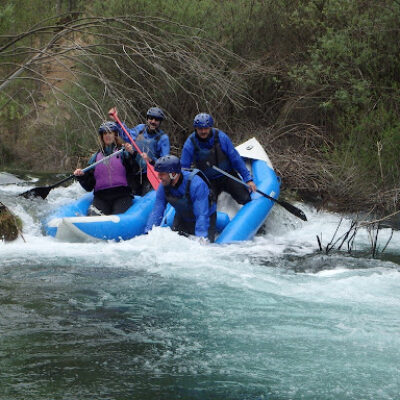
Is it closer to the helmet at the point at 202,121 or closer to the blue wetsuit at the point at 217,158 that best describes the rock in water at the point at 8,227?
the blue wetsuit at the point at 217,158

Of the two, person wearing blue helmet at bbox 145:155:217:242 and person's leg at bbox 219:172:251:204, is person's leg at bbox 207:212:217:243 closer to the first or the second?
person wearing blue helmet at bbox 145:155:217:242

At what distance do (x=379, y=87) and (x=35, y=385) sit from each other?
24.4ft

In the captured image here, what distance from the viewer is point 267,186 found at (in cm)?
761

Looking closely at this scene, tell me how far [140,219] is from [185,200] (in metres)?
0.74

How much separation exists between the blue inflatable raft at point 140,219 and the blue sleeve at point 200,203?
470 mm

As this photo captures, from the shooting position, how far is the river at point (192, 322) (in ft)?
11.1

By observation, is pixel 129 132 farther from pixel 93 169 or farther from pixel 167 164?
pixel 167 164

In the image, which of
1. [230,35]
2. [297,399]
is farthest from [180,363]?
[230,35]

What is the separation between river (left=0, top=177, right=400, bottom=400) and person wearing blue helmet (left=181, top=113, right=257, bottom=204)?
987 mm

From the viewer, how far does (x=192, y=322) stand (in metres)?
4.24

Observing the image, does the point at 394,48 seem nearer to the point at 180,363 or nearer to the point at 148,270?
the point at 148,270

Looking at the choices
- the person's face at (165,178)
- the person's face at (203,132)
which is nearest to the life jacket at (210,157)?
the person's face at (203,132)

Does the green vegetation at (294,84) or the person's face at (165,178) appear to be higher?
the green vegetation at (294,84)

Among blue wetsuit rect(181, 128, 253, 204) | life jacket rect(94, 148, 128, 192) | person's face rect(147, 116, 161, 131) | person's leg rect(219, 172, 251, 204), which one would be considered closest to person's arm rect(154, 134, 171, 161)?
person's face rect(147, 116, 161, 131)
